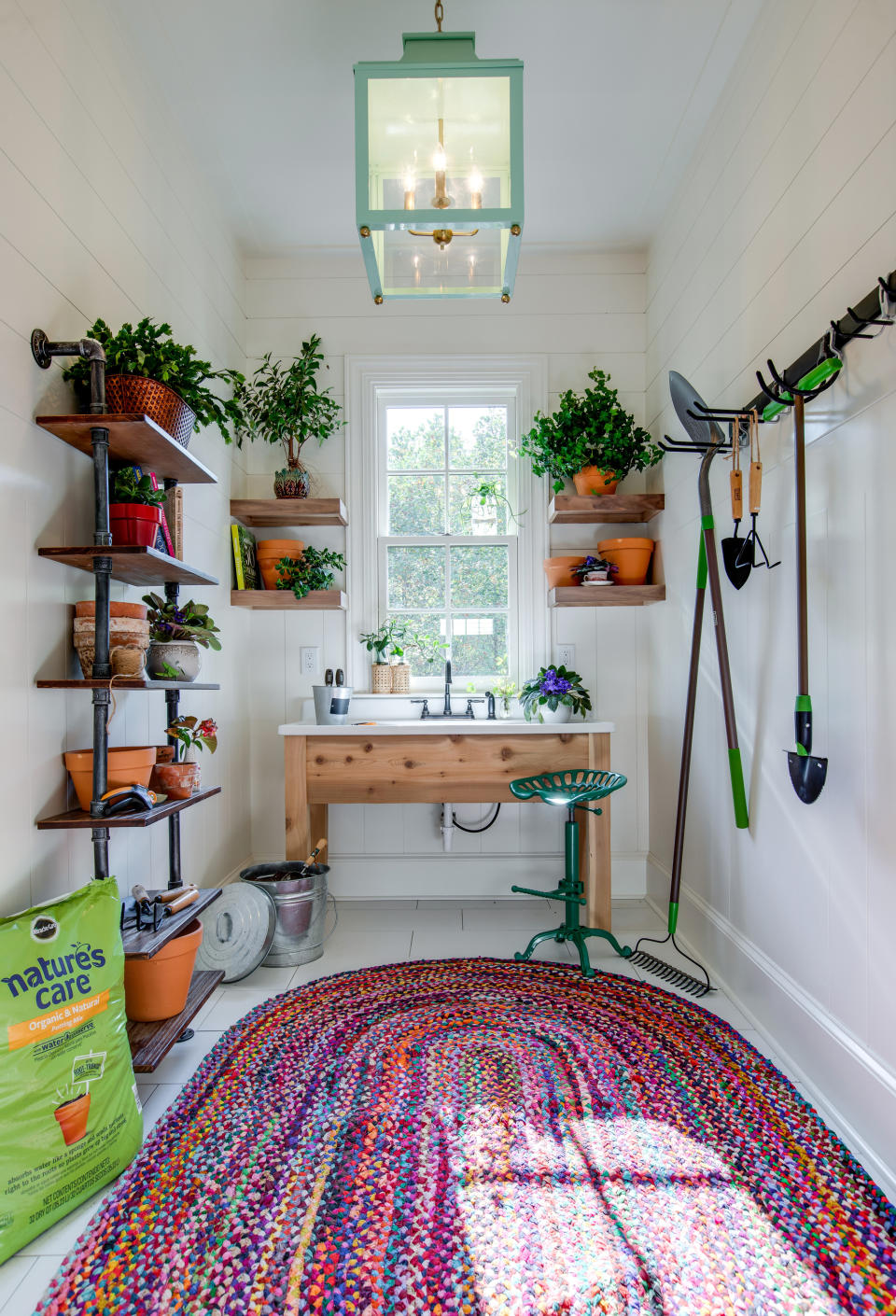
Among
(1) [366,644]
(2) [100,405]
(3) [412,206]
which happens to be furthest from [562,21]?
(1) [366,644]

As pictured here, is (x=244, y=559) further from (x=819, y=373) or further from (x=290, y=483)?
(x=819, y=373)

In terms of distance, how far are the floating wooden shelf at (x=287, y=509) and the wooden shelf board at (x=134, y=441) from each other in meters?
0.81

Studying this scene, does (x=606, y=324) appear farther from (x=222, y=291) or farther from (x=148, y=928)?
(x=148, y=928)

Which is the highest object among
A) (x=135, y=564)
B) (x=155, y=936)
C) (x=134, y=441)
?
(x=134, y=441)

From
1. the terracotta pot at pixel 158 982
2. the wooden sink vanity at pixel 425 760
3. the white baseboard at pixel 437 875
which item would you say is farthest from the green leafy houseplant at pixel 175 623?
the white baseboard at pixel 437 875

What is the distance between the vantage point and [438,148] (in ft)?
5.46

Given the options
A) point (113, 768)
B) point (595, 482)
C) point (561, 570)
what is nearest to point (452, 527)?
point (561, 570)

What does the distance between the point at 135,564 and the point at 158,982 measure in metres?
1.03

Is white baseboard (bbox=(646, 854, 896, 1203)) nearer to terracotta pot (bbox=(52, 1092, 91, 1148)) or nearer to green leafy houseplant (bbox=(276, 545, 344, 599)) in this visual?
terracotta pot (bbox=(52, 1092, 91, 1148))

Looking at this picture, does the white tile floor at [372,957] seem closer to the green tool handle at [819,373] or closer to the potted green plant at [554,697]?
the potted green plant at [554,697]

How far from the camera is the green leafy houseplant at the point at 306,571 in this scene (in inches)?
119

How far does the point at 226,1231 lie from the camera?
128cm

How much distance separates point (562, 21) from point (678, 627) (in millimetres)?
1928

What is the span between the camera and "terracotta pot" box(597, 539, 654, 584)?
9.78 feet
